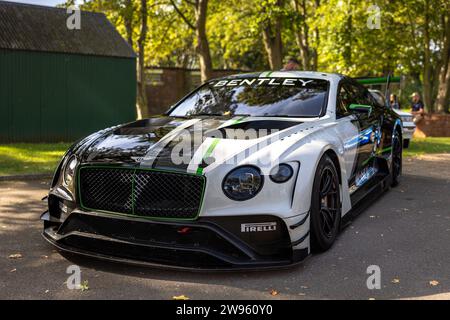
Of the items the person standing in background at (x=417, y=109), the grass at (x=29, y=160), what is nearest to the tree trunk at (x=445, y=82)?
the person standing in background at (x=417, y=109)

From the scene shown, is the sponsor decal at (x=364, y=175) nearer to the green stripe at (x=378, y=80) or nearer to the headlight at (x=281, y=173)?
the headlight at (x=281, y=173)

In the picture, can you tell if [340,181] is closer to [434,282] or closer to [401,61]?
[434,282]

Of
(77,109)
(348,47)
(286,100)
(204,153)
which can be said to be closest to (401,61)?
(348,47)

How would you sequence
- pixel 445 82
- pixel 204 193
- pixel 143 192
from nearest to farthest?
pixel 204 193, pixel 143 192, pixel 445 82

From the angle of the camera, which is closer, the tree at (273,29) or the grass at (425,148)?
the grass at (425,148)

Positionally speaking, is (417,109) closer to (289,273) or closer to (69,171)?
(289,273)

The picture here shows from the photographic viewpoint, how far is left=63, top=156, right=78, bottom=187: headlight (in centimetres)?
436

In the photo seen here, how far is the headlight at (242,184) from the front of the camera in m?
3.87

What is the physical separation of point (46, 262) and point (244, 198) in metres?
1.74

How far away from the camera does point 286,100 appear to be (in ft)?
17.8

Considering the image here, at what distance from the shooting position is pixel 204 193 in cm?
386

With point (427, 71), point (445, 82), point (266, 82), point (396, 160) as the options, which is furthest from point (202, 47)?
point (266, 82)

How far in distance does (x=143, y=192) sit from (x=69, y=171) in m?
0.83

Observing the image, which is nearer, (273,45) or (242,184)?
(242,184)
